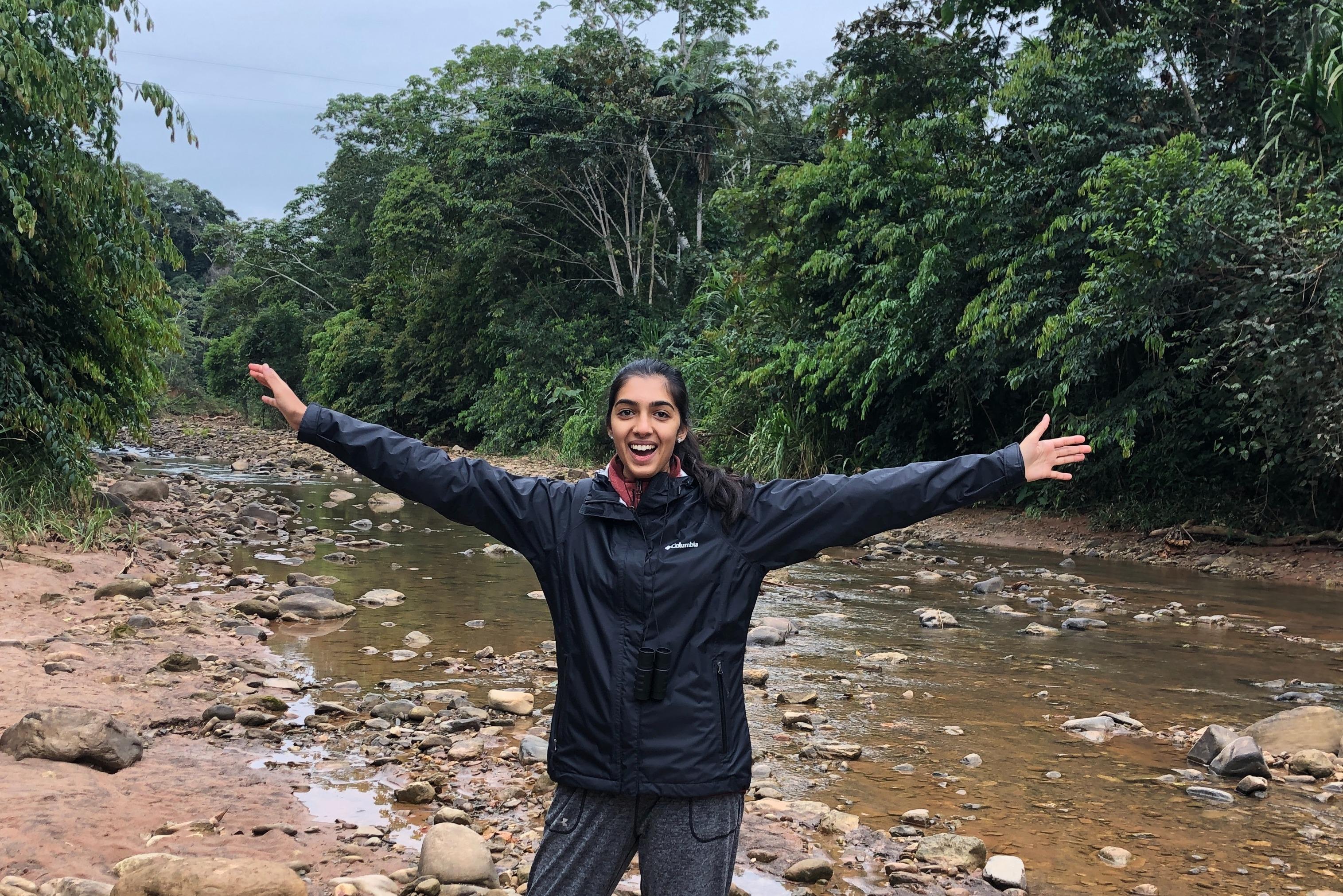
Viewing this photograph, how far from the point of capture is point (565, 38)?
29.8m

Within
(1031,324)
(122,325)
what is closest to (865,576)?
(1031,324)

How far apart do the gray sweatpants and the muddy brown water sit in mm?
1775

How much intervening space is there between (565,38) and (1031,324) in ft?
67.7

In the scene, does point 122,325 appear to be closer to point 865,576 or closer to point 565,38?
point 865,576

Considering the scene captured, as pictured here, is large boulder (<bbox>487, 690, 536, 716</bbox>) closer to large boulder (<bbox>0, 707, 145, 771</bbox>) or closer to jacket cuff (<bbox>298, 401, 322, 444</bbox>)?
large boulder (<bbox>0, 707, 145, 771</bbox>)

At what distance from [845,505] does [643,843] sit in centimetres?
82

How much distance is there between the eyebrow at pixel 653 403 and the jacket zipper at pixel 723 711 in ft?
1.90

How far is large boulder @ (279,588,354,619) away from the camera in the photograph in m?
8.22

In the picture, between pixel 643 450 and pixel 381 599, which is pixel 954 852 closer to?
pixel 643 450

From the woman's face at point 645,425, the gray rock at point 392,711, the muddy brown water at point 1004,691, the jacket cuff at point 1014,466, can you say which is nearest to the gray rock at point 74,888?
the muddy brown water at point 1004,691

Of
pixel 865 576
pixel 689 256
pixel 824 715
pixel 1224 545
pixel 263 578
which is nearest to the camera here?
pixel 824 715

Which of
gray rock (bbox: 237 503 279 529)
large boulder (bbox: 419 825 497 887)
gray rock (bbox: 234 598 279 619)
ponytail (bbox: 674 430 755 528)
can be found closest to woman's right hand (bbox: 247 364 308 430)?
ponytail (bbox: 674 430 755 528)

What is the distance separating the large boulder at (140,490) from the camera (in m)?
13.5

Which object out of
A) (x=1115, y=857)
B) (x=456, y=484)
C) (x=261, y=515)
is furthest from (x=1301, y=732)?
(x=261, y=515)
